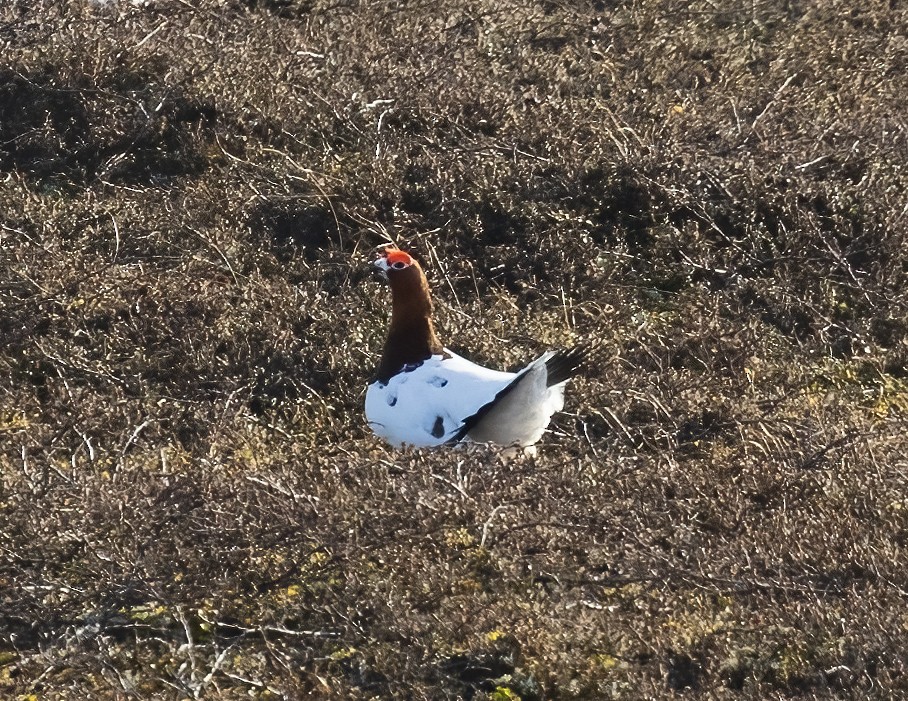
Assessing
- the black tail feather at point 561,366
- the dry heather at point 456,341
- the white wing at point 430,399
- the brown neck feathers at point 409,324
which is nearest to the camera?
the dry heather at point 456,341

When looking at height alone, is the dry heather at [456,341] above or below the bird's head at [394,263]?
below

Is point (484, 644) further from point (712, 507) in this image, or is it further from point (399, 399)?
point (399, 399)

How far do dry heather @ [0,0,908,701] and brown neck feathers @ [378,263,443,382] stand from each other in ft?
1.33

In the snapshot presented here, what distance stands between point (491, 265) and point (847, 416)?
2192 mm

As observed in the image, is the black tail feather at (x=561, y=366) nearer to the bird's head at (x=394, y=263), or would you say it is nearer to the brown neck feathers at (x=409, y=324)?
the brown neck feathers at (x=409, y=324)

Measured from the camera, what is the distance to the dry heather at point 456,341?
178 inches

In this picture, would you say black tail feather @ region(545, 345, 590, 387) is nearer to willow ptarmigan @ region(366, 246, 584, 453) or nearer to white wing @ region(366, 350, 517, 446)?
willow ptarmigan @ region(366, 246, 584, 453)

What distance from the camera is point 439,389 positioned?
5891 millimetres

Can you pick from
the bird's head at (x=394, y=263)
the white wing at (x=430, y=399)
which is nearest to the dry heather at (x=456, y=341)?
the white wing at (x=430, y=399)

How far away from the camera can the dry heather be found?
453cm

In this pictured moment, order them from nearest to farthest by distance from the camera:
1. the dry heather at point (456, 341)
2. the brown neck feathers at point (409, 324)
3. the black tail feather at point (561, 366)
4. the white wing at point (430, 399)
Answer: the dry heather at point (456, 341) < the black tail feather at point (561, 366) < the white wing at point (430, 399) < the brown neck feathers at point (409, 324)

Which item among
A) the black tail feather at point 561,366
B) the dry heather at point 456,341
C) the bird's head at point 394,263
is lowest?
the dry heather at point 456,341

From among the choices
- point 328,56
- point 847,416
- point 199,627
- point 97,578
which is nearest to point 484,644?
point 199,627

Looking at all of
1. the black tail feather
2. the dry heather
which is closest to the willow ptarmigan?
the black tail feather
